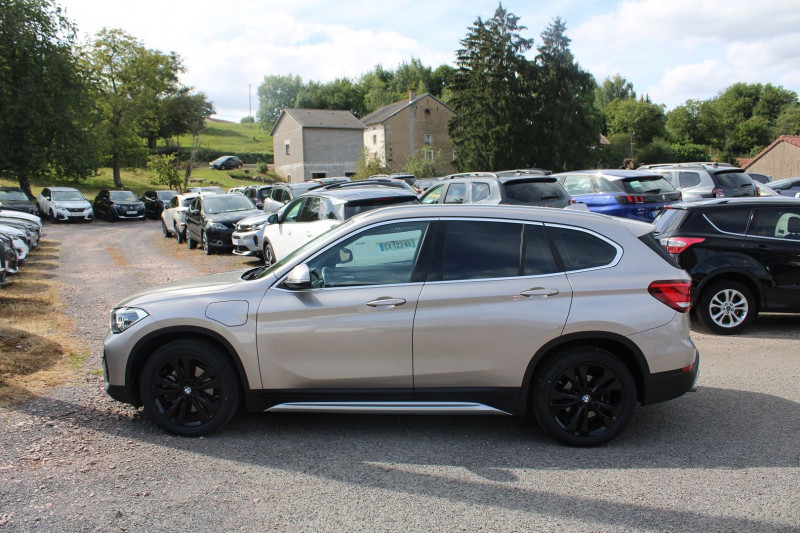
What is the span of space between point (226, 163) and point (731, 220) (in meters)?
65.6

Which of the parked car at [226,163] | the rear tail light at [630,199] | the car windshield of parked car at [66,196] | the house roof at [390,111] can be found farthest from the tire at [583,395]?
the parked car at [226,163]

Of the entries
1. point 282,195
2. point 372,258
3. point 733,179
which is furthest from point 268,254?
point 733,179

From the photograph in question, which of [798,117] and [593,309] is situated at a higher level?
[798,117]

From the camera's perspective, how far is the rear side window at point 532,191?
514 inches

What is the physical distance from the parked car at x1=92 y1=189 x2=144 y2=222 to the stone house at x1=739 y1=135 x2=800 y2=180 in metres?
46.0

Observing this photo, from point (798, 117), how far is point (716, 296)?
9761cm

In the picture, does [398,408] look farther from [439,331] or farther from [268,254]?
[268,254]

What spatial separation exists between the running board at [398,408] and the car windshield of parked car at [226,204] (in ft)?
46.2

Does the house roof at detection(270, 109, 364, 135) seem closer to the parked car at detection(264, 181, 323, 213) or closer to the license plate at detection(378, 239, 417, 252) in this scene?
the parked car at detection(264, 181, 323, 213)

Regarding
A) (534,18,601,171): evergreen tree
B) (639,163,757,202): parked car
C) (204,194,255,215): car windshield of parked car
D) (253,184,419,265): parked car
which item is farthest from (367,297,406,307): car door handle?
(534,18,601,171): evergreen tree

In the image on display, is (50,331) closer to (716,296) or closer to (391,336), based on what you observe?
(391,336)

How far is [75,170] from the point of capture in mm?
40062

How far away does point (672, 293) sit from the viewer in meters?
4.70

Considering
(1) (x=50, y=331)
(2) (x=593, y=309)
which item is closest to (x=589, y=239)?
(2) (x=593, y=309)
